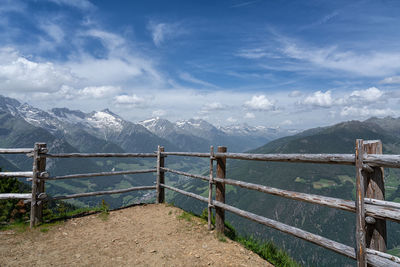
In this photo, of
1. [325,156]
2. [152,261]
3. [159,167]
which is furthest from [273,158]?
[159,167]

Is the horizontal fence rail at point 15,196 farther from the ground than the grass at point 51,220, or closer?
farther from the ground

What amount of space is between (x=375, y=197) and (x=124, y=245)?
5838 millimetres

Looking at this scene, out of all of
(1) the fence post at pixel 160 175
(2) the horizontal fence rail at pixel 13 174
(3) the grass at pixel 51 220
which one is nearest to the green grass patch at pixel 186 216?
(1) the fence post at pixel 160 175

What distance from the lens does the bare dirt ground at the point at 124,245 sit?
549 centimetres

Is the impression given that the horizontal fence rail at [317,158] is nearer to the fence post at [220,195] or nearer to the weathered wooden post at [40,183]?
the fence post at [220,195]

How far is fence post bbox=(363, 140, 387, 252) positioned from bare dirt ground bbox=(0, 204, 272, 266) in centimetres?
253

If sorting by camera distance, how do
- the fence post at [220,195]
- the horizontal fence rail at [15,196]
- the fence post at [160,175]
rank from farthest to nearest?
the fence post at [160,175]
the horizontal fence rail at [15,196]
the fence post at [220,195]

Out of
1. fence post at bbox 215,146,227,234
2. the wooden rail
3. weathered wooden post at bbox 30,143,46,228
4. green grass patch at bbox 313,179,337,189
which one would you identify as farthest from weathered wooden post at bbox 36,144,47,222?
green grass patch at bbox 313,179,337,189

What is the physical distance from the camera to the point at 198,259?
18.5ft

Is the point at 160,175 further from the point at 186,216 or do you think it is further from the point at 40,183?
the point at 40,183

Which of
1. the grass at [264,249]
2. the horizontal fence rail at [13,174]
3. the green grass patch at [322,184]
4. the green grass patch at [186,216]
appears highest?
the horizontal fence rail at [13,174]

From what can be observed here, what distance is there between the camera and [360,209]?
3.76 m

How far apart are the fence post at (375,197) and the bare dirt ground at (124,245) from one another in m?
2.53

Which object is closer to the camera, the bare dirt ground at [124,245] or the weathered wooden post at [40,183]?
the bare dirt ground at [124,245]
